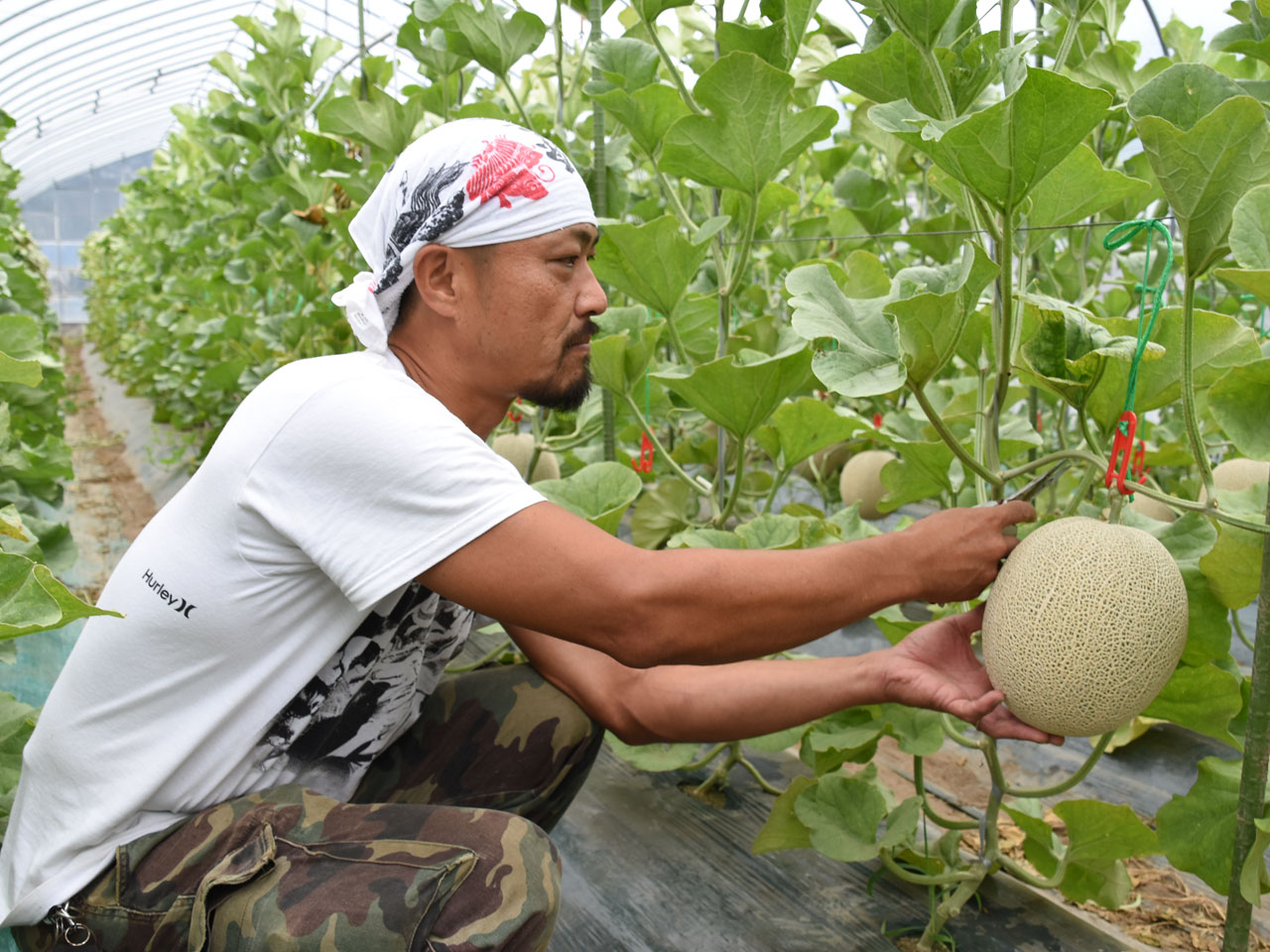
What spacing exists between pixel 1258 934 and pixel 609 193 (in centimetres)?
194

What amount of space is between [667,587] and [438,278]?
59cm

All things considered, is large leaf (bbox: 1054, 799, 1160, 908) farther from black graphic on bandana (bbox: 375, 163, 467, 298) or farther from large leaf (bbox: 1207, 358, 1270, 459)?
black graphic on bandana (bbox: 375, 163, 467, 298)

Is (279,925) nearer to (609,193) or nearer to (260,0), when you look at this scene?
(609,193)

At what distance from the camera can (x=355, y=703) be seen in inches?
64.1

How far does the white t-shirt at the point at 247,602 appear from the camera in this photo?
52.5 inches

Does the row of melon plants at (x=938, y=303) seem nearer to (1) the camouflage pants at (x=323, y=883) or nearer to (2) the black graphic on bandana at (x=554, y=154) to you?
(2) the black graphic on bandana at (x=554, y=154)

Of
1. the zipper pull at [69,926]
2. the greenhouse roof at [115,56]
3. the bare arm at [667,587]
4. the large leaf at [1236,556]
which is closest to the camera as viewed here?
the large leaf at [1236,556]

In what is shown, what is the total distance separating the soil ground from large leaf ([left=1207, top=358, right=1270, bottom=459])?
2.98 feet

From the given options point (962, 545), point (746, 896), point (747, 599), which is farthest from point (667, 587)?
point (746, 896)

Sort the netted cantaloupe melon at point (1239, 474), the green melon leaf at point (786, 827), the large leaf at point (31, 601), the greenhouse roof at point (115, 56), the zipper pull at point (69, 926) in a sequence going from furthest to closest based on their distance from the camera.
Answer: the greenhouse roof at point (115, 56) < the netted cantaloupe melon at point (1239, 474) < the green melon leaf at point (786, 827) < the zipper pull at point (69, 926) < the large leaf at point (31, 601)

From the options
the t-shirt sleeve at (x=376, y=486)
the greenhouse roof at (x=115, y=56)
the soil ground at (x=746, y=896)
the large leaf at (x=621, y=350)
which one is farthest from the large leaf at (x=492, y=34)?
the greenhouse roof at (x=115, y=56)

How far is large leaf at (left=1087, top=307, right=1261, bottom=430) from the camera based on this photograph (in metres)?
1.23

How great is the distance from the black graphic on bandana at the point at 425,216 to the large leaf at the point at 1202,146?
871 millimetres

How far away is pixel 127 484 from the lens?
6.50 m
